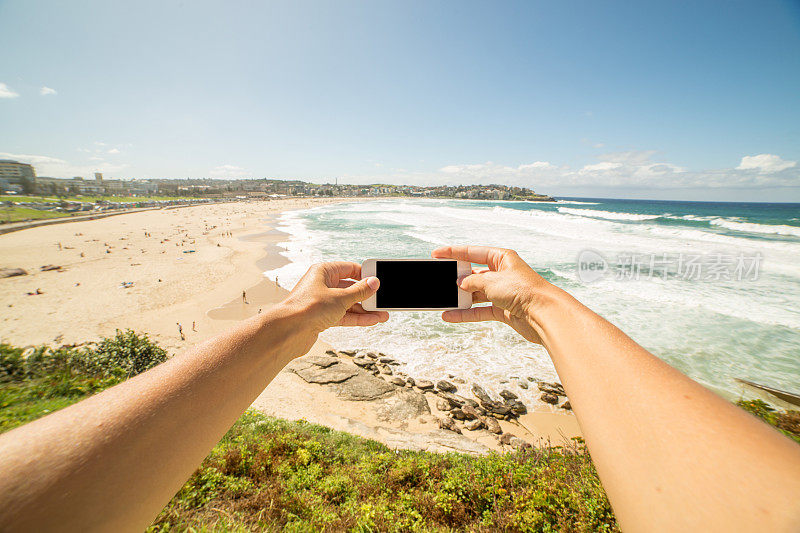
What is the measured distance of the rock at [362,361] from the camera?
35.3ft

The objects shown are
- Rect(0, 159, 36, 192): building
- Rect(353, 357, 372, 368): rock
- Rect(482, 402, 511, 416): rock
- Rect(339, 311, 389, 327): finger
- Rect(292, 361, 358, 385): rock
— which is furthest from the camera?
Rect(0, 159, 36, 192): building

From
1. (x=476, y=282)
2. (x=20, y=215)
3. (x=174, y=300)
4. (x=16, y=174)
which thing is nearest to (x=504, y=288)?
(x=476, y=282)

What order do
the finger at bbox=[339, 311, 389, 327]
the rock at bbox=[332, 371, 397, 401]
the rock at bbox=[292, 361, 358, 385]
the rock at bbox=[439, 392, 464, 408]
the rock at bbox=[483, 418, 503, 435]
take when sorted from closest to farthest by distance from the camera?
the finger at bbox=[339, 311, 389, 327], the rock at bbox=[483, 418, 503, 435], the rock at bbox=[439, 392, 464, 408], the rock at bbox=[332, 371, 397, 401], the rock at bbox=[292, 361, 358, 385]

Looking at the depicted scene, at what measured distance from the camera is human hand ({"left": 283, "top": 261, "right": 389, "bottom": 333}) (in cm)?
223

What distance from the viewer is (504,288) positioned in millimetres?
2406

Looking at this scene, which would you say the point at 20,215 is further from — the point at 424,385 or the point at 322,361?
the point at 424,385

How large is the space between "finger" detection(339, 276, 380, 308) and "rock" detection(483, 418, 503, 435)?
7.09 metres

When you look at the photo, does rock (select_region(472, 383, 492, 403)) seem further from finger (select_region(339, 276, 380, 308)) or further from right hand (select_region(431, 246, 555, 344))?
finger (select_region(339, 276, 380, 308))

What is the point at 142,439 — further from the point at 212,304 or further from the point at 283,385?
the point at 212,304

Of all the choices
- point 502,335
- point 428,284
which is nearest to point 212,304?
point 502,335

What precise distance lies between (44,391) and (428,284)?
831cm

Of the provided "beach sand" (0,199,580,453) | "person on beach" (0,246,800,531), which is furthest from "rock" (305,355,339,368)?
"person on beach" (0,246,800,531)

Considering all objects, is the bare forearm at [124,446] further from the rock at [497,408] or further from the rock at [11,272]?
the rock at [11,272]

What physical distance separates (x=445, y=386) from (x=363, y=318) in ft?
25.0
